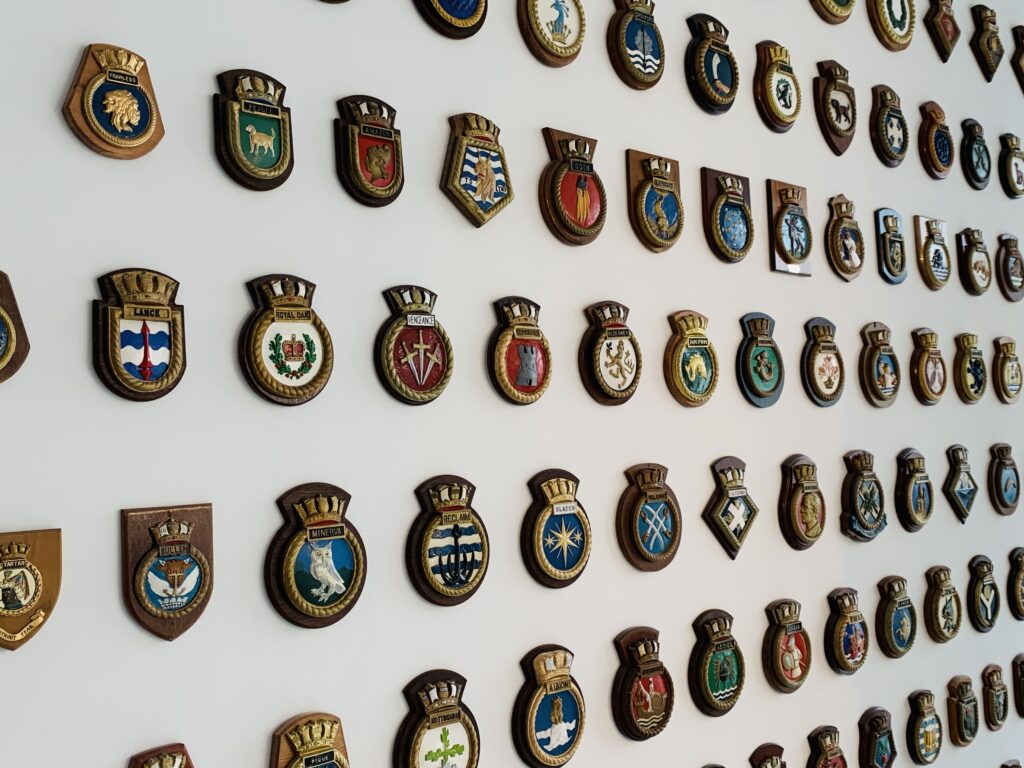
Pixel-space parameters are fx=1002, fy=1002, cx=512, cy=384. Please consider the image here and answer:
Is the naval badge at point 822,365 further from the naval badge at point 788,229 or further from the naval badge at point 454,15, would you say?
the naval badge at point 454,15

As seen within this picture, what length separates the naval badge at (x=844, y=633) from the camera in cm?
208

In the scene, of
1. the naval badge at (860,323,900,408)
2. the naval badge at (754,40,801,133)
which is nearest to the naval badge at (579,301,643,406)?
the naval badge at (754,40,801,133)

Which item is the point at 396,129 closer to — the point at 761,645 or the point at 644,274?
the point at 644,274

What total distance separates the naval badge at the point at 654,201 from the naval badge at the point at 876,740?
114 cm

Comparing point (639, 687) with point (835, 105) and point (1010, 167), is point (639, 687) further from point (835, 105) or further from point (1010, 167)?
point (1010, 167)

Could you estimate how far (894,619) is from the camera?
87.3 inches

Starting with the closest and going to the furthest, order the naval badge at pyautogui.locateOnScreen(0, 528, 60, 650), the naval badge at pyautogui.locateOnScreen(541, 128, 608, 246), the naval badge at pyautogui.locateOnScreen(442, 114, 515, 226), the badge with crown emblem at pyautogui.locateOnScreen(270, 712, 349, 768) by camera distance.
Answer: the naval badge at pyautogui.locateOnScreen(0, 528, 60, 650) < the badge with crown emblem at pyautogui.locateOnScreen(270, 712, 349, 768) < the naval badge at pyautogui.locateOnScreen(442, 114, 515, 226) < the naval badge at pyautogui.locateOnScreen(541, 128, 608, 246)

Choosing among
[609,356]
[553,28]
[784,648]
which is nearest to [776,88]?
[553,28]

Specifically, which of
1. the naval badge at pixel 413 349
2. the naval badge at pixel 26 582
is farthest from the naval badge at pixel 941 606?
the naval badge at pixel 26 582

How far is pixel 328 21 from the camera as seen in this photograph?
4.68ft

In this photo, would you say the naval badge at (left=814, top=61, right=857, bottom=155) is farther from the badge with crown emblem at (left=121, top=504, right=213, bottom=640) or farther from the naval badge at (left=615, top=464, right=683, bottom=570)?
the badge with crown emblem at (left=121, top=504, right=213, bottom=640)

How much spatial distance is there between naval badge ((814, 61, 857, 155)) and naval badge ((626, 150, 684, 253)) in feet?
1.79

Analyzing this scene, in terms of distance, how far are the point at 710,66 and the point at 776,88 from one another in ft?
0.70

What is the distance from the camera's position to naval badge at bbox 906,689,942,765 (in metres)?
2.27
